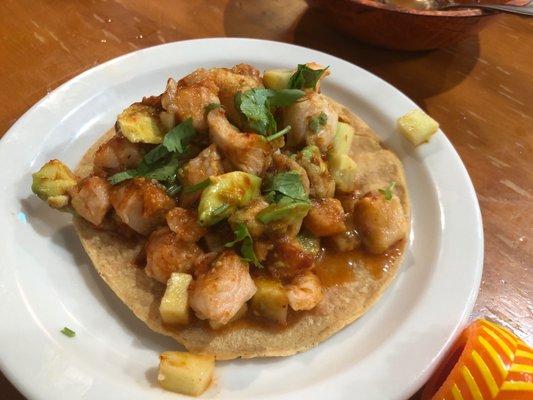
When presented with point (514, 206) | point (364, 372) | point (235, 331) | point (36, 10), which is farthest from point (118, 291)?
point (36, 10)

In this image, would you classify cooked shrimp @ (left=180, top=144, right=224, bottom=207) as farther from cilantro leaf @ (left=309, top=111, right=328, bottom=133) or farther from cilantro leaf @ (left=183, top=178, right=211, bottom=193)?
cilantro leaf @ (left=309, top=111, right=328, bottom=133)

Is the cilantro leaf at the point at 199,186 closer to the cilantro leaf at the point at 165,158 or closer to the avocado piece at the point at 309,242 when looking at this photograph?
the cilantro leaf at the point at 165,158

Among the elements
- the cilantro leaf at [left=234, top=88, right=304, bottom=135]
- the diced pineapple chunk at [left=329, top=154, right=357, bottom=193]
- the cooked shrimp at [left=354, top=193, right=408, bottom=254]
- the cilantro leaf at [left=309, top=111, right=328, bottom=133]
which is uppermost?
the cilantro leaf at [left=234, top=88, right=304, bottom=135]

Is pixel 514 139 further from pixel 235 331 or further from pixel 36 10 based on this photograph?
pixel 36 10

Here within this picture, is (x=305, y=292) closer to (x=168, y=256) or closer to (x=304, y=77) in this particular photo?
(x=168, y=256)

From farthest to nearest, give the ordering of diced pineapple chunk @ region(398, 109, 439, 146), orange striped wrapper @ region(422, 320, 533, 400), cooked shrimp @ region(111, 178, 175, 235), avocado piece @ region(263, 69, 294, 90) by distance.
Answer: diced pineapple chunk @ region(398, 109, 439, 146) < avocado piece @ region(263, 69, 294, 90) < cooked shrimp @ region(111, 178, 175, 235) < orange striped wrapper @ region(422, 320, 533, 400)

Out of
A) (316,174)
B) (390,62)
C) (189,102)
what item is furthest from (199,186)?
(390,62)

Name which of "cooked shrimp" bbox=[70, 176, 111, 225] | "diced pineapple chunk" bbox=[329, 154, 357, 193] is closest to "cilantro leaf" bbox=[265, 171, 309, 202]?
"diced pineapple chunk" bbox=[329, 154, 357, 193]
